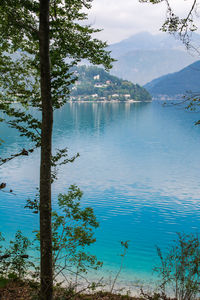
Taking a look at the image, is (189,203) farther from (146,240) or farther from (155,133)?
(155,133)

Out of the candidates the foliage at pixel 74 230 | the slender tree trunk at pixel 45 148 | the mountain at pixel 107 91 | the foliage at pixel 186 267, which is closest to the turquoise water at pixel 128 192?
the slender tree trunk at pixel 45 148

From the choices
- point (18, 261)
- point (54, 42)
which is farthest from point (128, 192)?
point (54, 42)

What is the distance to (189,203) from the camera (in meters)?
18.1

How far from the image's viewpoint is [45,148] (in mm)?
4914

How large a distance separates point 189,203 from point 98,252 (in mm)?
7831

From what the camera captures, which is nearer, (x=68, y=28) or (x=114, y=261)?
(x=68, y=28)

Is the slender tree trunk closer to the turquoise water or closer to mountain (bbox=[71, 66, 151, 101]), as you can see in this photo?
the turquoise water

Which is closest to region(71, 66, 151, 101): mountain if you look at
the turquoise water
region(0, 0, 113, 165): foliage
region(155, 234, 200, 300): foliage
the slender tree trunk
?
the turquoise water

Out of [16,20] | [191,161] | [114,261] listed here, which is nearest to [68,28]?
[16,20]

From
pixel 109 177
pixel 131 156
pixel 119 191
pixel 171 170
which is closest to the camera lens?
pixel 119 191

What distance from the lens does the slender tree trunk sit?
471cm

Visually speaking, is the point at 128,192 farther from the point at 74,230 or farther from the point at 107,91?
the point at 107,91

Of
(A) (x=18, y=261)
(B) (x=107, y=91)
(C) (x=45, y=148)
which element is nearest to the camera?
(C) (x=45, y=148)

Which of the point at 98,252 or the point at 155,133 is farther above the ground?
the point at 155,133
